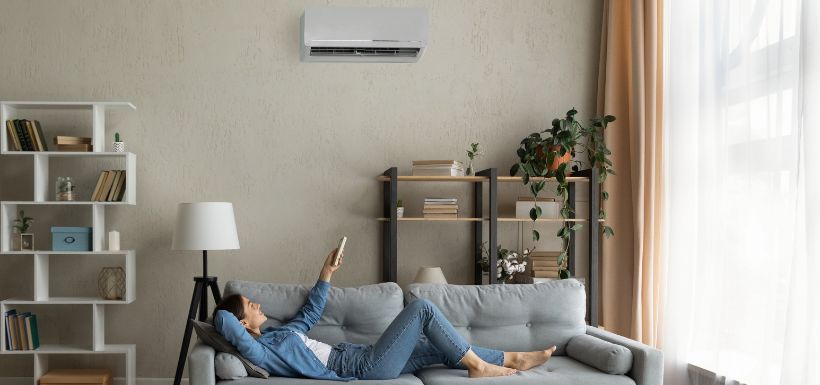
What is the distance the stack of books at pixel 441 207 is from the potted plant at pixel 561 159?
1.47 feet

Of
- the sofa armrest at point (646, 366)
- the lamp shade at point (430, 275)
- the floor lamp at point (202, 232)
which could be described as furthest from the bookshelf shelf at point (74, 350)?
the sofa armrest at point (646, 366)

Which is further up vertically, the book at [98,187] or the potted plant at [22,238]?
the book at [98,187]

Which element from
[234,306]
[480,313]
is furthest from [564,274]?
[234,306]

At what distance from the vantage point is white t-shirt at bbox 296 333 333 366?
387 centimetres

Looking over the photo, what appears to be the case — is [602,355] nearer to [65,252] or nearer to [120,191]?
[120,191]

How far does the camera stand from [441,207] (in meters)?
5.05

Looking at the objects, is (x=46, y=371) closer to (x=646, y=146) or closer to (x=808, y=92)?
(x=646, y=146)

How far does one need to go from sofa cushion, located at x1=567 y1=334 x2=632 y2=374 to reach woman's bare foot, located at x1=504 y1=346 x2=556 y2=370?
0.19 m

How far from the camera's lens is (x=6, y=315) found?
191 inches

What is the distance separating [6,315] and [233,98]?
198cm

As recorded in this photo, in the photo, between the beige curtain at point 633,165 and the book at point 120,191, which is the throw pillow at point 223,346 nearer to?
the book at point 120,191

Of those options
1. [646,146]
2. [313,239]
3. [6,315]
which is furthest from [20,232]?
[646,146]

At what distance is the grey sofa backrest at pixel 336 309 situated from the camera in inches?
162

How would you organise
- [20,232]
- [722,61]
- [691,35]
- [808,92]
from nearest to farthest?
[808,92] < [722,61] < [691,35] < [20,232]
